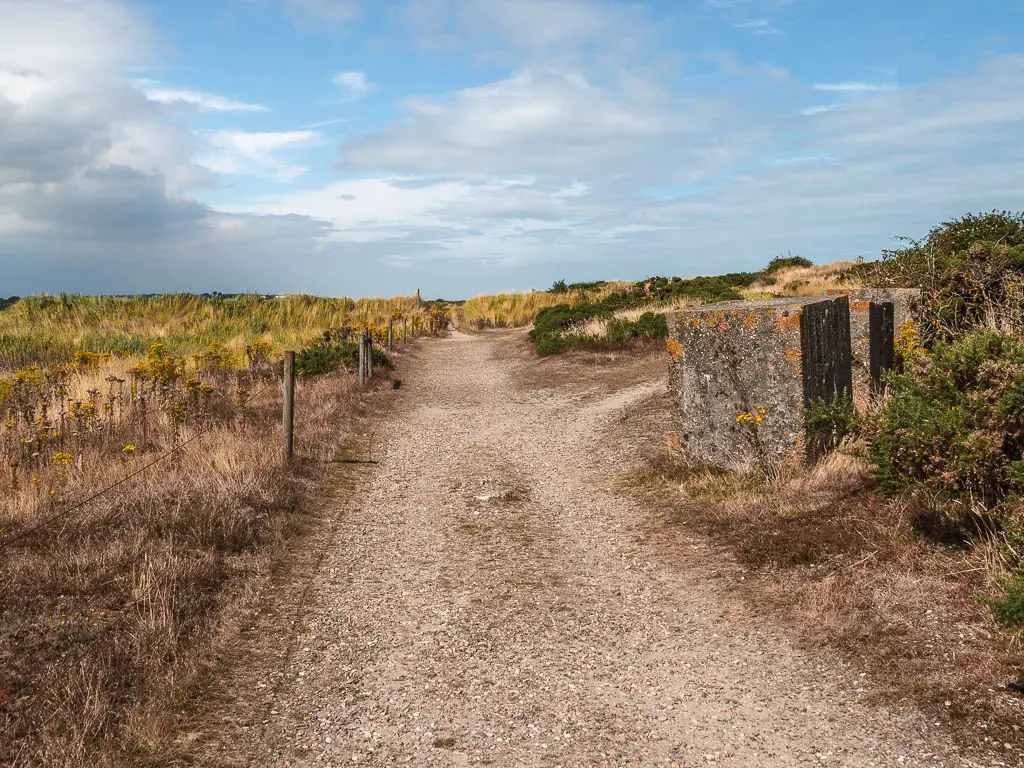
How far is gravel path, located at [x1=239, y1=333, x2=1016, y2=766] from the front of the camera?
3309 millimetres

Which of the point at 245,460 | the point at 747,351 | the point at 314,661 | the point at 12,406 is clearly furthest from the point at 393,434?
the point at 314,661

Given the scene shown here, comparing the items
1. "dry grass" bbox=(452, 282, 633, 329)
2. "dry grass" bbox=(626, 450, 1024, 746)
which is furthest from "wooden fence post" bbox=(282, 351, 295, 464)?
"dry grass" bbox=(452, 282, 633, 329)

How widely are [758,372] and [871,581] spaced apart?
2.57 meters

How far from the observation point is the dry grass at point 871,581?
11.4ft

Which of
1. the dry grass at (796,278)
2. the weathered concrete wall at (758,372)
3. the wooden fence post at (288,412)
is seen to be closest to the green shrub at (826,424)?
the weathered concrete wall at (758,372)

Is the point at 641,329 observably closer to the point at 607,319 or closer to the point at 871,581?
the point at 607,319

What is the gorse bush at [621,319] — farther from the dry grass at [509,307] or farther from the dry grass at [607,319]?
the dry grass at [509,307]

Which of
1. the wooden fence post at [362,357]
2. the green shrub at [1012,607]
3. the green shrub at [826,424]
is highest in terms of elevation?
the wooden fence post at [362,357]

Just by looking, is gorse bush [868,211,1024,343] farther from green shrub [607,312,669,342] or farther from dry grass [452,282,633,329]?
dry grass [452,282,633,329]

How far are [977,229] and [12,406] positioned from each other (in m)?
13.6

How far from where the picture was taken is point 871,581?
4551 mm

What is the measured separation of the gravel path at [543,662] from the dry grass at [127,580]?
22.7 inches

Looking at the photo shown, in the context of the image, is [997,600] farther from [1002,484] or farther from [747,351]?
[747,351]

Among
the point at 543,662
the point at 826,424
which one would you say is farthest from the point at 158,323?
the point at 543,662
